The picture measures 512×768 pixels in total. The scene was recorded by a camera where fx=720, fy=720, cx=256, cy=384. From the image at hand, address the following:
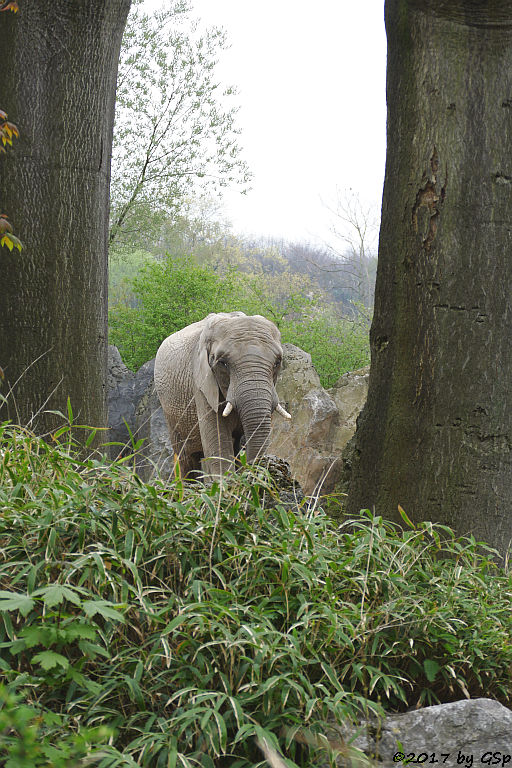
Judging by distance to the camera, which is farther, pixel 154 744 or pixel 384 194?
pixel 384 194

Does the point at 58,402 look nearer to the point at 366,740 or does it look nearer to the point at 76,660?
the point at 76,660

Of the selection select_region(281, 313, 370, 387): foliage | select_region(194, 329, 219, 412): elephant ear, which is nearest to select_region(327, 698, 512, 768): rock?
select_region(194, 329, 219, 412): elephant ear

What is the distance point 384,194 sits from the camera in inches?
167

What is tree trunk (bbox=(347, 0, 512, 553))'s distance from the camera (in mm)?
3801

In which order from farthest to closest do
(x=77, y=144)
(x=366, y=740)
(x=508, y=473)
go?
1. (x=77, y=144)
2. (x=508, y=473)
3. (x=366, y=740)

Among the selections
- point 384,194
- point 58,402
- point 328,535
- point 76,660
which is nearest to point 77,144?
point 58,402

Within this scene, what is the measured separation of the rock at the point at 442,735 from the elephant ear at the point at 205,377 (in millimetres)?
4933

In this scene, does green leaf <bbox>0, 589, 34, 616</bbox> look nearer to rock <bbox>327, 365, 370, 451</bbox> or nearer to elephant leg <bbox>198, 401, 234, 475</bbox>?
elephant leg <bbox>198, 401, 234, 475</bbox>

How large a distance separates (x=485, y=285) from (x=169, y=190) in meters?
16.1

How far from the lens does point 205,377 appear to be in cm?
716

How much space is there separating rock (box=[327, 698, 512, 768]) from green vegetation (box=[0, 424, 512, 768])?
0.08 meters

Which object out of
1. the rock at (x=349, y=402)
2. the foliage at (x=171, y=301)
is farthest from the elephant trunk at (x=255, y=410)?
the foliage at (x=171, y=301)

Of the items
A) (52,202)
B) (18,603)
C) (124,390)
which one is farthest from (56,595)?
(124,390)

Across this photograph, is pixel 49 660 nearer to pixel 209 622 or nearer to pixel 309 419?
pixel 209 622
